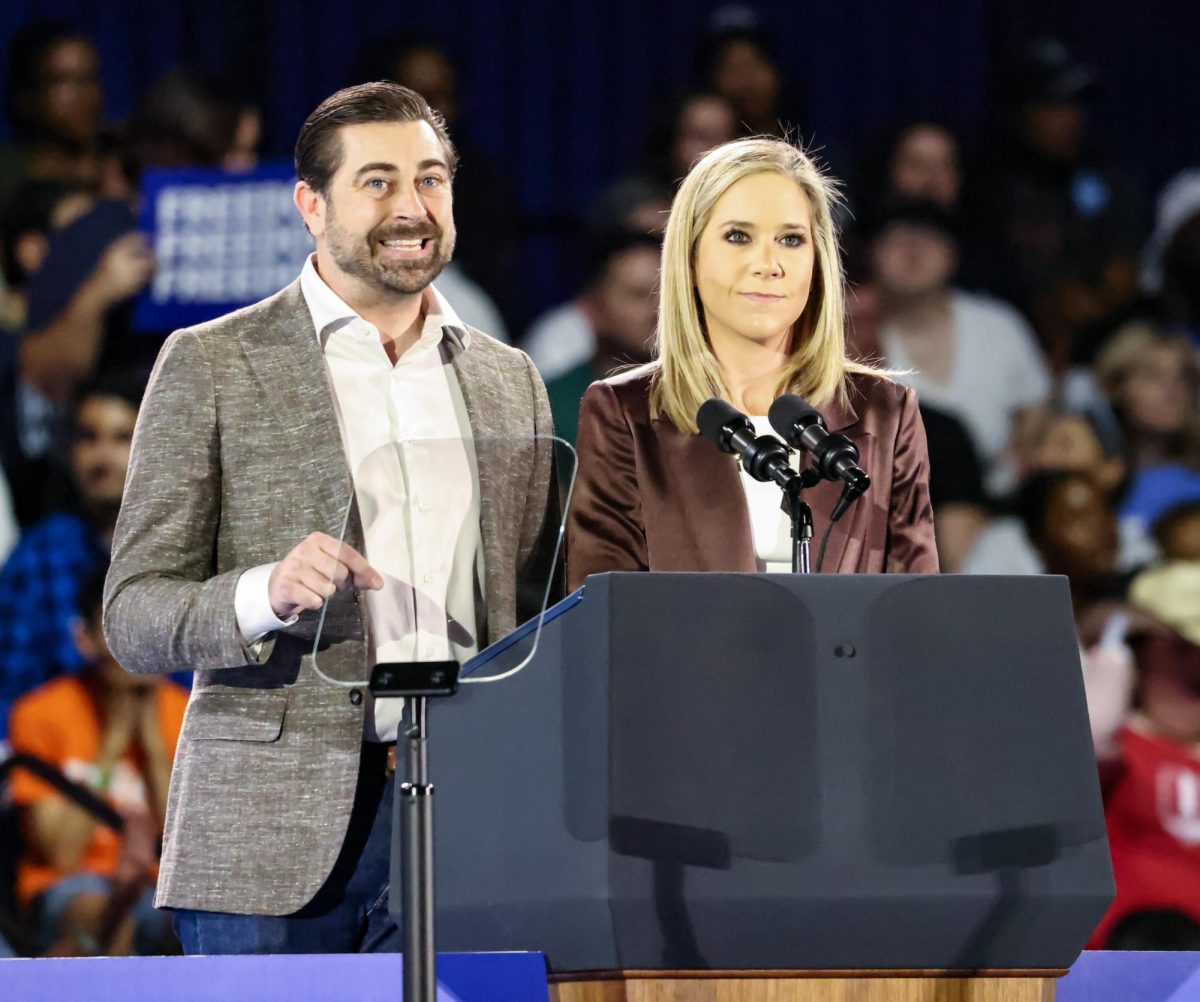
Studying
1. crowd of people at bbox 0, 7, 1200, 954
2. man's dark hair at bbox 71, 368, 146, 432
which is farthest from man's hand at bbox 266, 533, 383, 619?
man's dark hair at bbox 71, 368, 146, 432

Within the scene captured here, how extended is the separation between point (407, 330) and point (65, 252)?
8.07 feet

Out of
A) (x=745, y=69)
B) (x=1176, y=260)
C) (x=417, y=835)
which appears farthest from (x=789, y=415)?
(x=1176, y=260)

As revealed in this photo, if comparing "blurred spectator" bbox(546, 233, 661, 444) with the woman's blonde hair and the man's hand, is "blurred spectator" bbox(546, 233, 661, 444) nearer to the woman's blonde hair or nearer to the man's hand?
the woman's blonde hair

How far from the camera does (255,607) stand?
1.59m

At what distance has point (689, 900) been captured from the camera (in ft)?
3.81

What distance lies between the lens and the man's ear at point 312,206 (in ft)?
6.31

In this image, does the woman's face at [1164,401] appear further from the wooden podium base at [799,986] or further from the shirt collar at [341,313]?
the wooden podium base at [799,986]

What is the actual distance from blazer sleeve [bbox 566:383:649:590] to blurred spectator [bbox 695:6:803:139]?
255cm

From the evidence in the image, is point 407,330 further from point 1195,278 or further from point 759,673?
point 1195,278

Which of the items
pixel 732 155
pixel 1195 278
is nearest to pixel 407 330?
pixel 732 155

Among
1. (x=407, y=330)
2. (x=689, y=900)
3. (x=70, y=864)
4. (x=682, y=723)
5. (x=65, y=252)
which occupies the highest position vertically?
(x=65, y=252)

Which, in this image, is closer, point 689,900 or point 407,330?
point 689,900

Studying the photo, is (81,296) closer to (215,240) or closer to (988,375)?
(215,240)

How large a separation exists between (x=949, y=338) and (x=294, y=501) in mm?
2725
